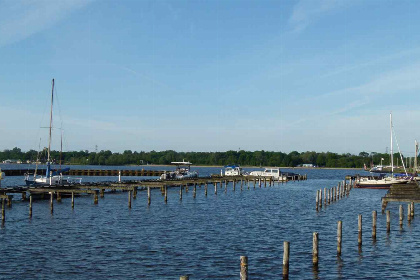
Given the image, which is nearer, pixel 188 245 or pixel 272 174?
pixel 188 245

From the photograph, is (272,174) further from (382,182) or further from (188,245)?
(188,245)

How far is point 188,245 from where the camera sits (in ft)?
106

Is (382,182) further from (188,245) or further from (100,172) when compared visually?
(100,172)

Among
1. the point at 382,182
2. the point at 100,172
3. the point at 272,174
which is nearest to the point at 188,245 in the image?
the point at 382,182

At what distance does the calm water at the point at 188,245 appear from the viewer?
25438mm

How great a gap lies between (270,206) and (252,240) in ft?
89.3

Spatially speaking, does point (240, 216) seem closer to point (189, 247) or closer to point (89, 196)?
point (189, 247)

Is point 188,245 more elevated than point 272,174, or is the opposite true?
point 272,174

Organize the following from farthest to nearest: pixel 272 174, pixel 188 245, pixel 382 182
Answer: pixel 272 174 < pixel 382 182 < pixel 188 245

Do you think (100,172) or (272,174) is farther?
(100,172)

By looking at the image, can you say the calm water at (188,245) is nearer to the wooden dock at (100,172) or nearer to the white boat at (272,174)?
the white boat at (272,174)

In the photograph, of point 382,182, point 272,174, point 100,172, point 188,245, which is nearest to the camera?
point 188,245

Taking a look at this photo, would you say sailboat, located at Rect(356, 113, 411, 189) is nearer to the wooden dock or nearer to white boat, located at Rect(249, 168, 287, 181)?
white boat, located at Rect(249, 168, 287, 181)

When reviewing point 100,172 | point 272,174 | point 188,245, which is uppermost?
point 272,174
